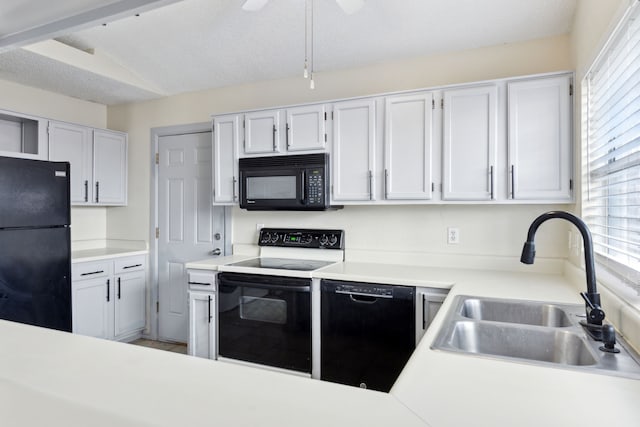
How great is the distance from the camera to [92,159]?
11.8ft

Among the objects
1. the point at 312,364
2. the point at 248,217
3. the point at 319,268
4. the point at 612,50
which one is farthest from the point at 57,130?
the point at 612,50

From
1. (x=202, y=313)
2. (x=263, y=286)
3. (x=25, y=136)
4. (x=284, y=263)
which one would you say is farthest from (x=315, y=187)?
(x=25, y=136)

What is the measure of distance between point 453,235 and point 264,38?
6.46 ft

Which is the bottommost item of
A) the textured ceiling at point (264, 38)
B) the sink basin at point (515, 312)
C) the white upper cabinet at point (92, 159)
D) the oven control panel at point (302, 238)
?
the sink basin at point (515, 312)

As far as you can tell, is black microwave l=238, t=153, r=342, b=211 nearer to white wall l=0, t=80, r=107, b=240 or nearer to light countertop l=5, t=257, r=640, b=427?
light countertop l=5, t=257, r=640, b=427

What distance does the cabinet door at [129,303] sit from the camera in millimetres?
3578

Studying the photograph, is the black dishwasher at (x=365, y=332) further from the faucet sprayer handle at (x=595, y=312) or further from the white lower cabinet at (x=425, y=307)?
the faucet sprayer handle at (x=595, y=312)

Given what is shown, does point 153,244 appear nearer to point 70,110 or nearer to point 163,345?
point 163,345

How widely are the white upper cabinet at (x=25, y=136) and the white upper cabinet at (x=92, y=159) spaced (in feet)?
0.20

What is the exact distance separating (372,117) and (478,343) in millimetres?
1690

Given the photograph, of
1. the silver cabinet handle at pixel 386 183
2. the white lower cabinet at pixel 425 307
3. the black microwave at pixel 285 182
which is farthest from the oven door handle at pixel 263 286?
the silver cabinet handle at pixel 386 183

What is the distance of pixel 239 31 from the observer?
2.75 m

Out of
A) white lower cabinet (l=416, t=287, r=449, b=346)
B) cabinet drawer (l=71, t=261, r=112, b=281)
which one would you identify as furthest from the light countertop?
cabinet drawer (l=71, t=261, r=112, b=281)

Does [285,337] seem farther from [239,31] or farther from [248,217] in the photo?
[239,31]
